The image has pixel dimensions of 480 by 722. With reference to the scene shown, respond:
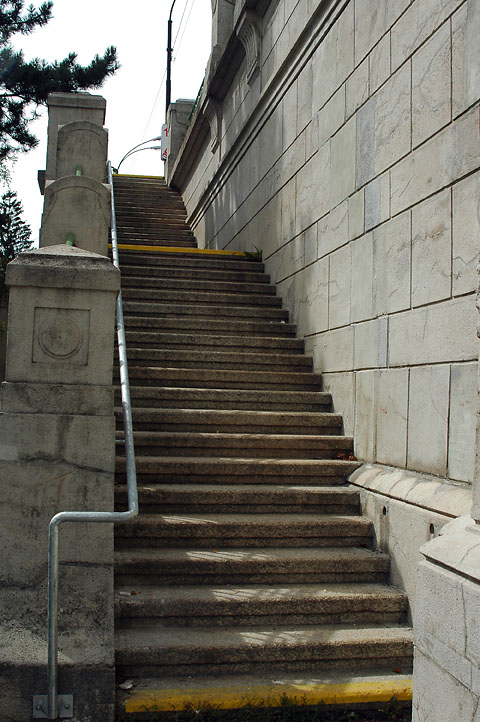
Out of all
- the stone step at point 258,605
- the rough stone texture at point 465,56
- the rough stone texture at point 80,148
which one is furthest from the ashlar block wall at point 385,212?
the rough stone texture at point 80,148

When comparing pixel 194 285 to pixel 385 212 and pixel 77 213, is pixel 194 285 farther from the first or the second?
pixel 385 212

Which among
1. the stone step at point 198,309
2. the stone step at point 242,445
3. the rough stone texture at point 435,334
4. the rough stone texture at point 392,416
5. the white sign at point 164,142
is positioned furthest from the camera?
the white sign at point 164,142

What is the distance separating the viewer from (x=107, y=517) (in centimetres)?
346

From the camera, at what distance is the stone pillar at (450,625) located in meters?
2.48

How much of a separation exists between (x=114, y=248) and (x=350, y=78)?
3.41 m

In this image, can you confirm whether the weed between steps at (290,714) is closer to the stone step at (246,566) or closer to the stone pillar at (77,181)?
the stone step at (246,566)

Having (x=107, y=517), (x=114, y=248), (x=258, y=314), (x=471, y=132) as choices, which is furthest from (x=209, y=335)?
(x=107, y=517)

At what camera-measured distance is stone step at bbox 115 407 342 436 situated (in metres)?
6.20

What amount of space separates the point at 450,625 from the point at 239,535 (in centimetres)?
266

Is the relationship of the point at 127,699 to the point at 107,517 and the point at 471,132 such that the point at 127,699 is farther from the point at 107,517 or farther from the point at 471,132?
the point at 471,132

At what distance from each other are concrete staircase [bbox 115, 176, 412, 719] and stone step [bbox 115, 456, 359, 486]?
1 centimetres

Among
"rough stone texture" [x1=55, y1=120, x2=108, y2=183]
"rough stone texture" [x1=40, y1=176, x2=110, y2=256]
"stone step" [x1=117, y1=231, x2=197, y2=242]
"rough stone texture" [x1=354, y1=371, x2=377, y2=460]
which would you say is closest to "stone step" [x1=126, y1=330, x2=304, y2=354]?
"rough stone texture" [x1=40, y1=176, x2=110, y2=256]

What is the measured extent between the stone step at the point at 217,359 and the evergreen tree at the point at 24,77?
9.12 metres

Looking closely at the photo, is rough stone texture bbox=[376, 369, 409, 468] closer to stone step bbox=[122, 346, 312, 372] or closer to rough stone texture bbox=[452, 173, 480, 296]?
rough stone texture bbox=[452, 173, 480, 296]
